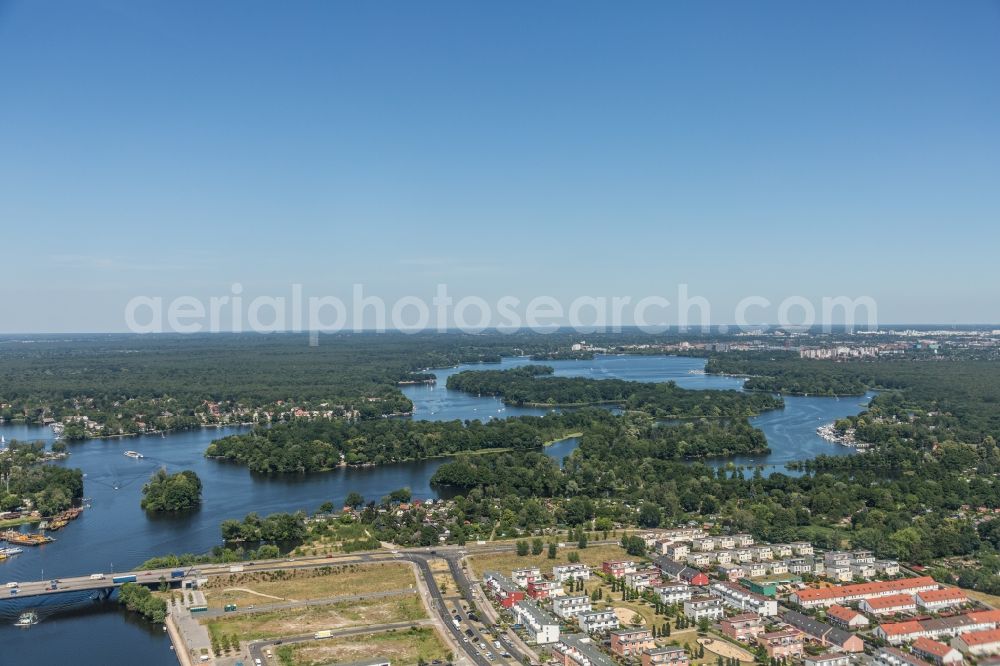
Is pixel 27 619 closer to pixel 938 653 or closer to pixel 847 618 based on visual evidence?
pixel 847 618

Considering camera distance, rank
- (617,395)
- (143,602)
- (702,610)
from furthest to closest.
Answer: (617,395)
(143,602)
(702,610)

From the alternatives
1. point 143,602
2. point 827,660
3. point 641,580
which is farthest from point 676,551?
point 143,602

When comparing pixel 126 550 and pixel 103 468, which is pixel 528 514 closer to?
pixel 126 550

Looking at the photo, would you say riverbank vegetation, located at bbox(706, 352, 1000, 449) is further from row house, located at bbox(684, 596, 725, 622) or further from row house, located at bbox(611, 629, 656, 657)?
row house, located at bbox(611, 629, 656, 657)

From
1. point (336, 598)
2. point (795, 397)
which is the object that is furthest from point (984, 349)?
point (336, 598)

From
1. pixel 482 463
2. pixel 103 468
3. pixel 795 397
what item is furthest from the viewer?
pixel 795 397

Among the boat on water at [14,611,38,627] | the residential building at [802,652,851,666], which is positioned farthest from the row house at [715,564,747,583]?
the boat on water at [14,611,38,627]
